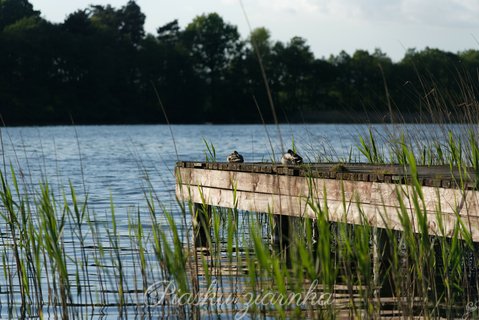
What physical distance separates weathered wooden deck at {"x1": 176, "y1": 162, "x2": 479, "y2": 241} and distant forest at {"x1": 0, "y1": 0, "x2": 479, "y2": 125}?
2094 inches

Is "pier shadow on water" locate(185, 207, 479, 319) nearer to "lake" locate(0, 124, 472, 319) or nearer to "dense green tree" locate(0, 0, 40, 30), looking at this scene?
"lake" locate(0, 124, 472, 319)

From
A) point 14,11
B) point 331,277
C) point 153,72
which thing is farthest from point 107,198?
point 14,11

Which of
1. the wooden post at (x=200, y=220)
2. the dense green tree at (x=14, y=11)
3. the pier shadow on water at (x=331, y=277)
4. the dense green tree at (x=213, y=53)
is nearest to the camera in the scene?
the pier shadow on water at (x=331, y=277)

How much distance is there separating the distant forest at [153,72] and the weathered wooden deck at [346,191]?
174 feet

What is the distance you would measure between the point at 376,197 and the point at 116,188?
11206 millimetres

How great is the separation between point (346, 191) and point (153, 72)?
69.6 metres

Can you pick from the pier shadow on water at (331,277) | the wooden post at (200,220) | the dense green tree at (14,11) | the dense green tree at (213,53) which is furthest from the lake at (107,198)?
the dense green tree at (14,11)

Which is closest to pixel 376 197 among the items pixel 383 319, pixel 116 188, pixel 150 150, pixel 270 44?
pixel 383 319

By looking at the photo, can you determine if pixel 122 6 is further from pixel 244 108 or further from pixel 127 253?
pixel 127 253

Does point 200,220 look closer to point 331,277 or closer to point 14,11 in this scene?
point 331,277

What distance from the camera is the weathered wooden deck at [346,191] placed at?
238 inches

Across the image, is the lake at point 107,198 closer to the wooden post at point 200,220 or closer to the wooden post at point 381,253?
the wooden post at point 200,220

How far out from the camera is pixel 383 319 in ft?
21.0

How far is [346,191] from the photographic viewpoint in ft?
24.7
